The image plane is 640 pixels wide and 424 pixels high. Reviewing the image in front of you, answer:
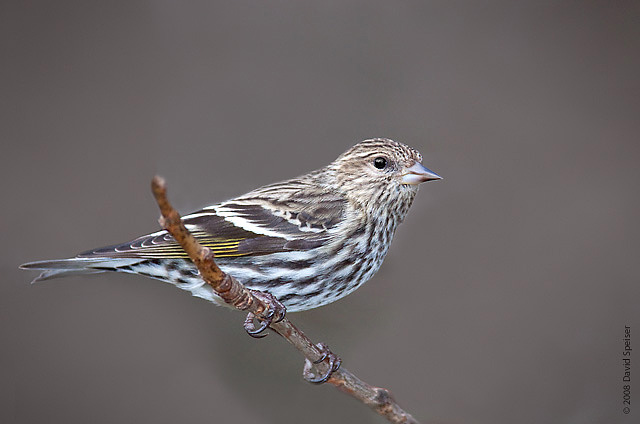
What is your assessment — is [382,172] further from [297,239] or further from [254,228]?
[254,228]

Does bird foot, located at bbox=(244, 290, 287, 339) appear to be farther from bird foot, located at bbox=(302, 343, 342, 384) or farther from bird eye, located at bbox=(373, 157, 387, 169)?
bird eye, located at bbox=(373, 157, 387, 169)

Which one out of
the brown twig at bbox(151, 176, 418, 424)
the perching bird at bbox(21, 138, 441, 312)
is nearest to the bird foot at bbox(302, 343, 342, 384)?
the brown twig at bbox(151, 176, 418, 424)

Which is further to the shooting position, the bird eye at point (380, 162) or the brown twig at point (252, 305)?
the bird eye at point (380, 162)

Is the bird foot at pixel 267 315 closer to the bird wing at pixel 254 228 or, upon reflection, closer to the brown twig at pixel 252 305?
the brown twig at pixel 252 305

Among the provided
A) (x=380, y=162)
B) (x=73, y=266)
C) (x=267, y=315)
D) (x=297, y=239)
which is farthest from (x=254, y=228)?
(x=73, y=266)

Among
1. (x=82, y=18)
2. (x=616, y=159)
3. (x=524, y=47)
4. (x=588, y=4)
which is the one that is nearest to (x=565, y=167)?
(x=616, y=159)

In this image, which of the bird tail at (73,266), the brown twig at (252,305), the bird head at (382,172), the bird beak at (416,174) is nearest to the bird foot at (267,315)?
the brown twig at (252,305)

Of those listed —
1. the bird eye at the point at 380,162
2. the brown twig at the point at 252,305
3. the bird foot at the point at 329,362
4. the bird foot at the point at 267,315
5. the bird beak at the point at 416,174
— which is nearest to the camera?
the brown twig at the point at 252,305
